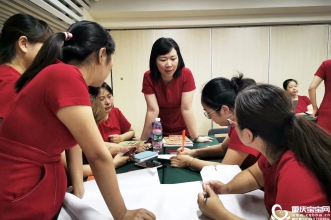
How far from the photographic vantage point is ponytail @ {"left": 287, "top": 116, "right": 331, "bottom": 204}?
2.23ft

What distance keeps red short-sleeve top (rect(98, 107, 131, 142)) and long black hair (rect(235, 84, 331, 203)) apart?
1.40 metres

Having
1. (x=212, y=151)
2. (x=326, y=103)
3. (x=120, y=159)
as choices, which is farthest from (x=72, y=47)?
(x=326, y=103)

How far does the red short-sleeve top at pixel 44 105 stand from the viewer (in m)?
0.68

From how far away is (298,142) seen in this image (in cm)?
74

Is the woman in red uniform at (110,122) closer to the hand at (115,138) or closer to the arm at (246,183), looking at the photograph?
the hand at (115,138)

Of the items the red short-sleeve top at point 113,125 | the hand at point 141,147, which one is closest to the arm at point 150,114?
the red short-sleeve top at point 113,125

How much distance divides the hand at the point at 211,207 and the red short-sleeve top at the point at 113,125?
4.09ft

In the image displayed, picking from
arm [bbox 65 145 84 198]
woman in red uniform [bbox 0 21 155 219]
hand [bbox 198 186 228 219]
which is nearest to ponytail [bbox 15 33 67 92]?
woman in red uniform [bbox 0 21 155 219]

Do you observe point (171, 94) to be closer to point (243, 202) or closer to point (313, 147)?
point (243, 202)

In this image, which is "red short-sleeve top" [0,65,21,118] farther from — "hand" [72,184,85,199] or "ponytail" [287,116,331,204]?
"ponytail" [287,116,331,204]

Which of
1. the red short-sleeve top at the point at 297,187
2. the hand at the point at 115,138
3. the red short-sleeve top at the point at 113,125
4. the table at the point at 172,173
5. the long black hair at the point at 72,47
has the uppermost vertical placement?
the long black hair at the point at 72,47

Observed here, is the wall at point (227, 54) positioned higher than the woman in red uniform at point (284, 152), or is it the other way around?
the wall at point (227, 54)

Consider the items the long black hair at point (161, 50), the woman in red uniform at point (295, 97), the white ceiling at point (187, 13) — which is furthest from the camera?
the woman in red uniform at point (295, 97)

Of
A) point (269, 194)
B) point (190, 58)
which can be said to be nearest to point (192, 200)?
point (269, 194)
